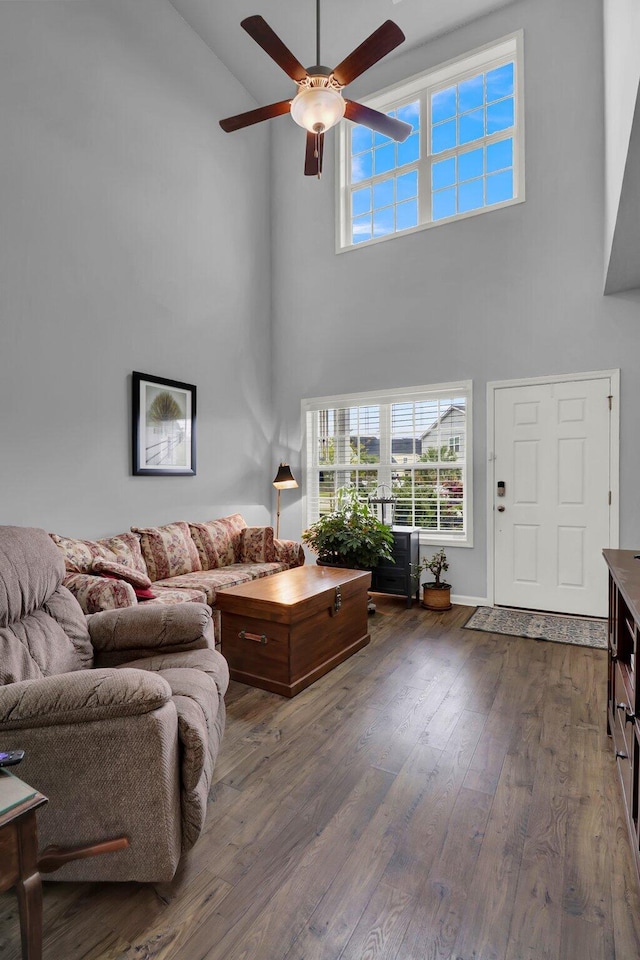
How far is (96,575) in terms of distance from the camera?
3002mm

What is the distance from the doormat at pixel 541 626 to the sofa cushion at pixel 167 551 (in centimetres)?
236

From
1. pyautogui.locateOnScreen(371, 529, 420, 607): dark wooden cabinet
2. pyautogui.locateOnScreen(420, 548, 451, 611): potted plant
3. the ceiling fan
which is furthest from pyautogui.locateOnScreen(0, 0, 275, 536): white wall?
pyautogui.locateOnScreen(420, 548, 451, 611): potted plant

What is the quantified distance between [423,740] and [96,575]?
2.11 m

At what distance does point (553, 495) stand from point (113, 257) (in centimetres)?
413

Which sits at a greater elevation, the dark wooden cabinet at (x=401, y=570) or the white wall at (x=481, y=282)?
the white wall at (x=481, y=282)

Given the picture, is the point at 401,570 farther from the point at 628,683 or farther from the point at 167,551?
the point at 628,683

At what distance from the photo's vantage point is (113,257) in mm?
3791

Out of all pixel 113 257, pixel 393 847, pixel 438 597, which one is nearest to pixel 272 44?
pixel 113 257

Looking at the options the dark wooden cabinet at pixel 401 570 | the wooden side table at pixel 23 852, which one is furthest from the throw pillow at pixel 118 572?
the dark wooden cabinet at pixel 401 570

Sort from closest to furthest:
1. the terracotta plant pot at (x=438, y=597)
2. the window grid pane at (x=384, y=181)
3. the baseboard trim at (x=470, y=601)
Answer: the terracotta plant pot at (x=438, y=597) → the baseboard trim at (x=470, y=601) → the window grid pane at (x=384, y=181)

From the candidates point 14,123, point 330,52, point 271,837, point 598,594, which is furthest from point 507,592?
point 330,52

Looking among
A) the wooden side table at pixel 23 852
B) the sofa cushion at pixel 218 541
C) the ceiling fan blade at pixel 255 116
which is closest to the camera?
the wooden side table at pixel 23 852

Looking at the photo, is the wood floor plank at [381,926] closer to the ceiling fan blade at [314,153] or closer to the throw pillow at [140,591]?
the throw pillow at [140,591]

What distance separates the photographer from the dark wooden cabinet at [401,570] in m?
4.48
